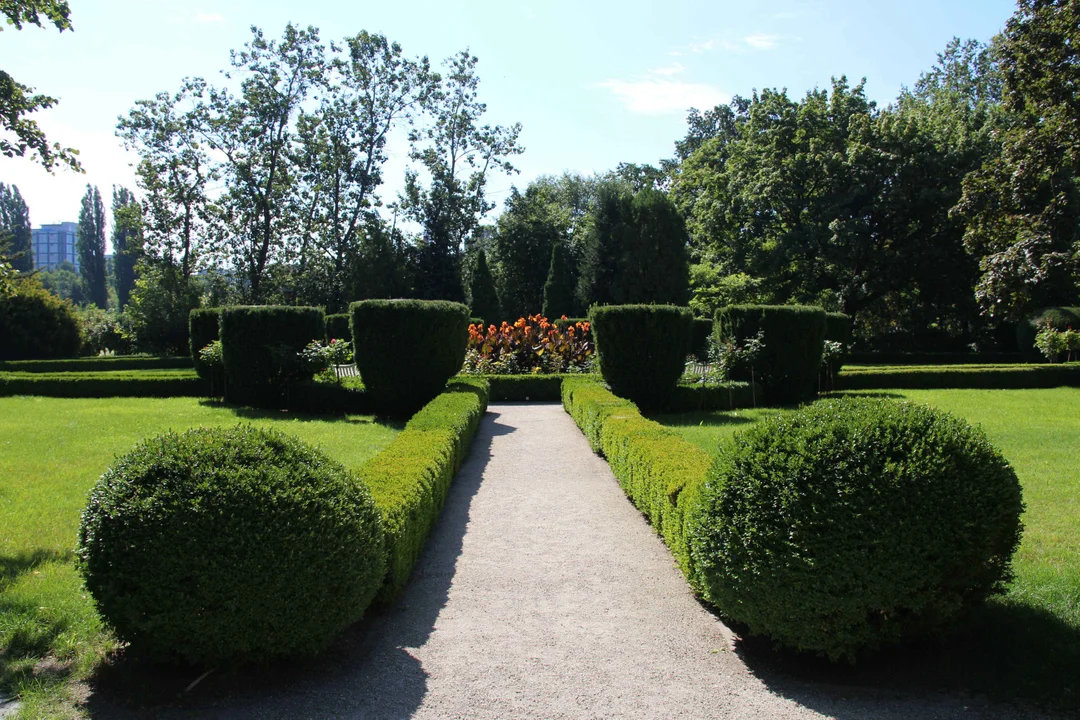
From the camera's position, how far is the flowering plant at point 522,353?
17.7 m

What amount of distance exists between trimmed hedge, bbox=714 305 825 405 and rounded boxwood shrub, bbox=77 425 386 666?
40.6 ft

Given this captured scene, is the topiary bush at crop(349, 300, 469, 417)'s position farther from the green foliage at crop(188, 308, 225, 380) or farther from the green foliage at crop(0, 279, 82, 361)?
the green foliage at crop(0, 279, 82, 361)

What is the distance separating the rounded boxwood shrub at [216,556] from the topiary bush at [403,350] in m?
9.30

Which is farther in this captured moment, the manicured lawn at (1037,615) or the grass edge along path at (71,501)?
the grass edge along path at (71,501)

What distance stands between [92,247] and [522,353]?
286ft

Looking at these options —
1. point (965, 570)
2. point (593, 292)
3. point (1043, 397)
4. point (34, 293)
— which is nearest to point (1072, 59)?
point (1043, 397)

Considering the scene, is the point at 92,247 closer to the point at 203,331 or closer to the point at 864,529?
the point at 203,331

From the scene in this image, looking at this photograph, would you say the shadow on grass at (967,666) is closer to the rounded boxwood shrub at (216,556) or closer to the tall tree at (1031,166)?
the rounded boxwood shrub at (216,556)

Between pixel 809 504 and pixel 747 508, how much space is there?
0.32 metres

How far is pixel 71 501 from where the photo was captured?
697cm

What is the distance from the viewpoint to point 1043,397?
1527 centimetres

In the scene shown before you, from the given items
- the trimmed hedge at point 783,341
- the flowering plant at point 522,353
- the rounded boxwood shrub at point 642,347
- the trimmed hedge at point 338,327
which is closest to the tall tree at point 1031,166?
the trimmed hedge at point 783,341

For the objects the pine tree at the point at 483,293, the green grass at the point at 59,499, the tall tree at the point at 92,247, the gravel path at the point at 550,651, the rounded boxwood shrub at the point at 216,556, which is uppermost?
the tall tree at the point at 92,247

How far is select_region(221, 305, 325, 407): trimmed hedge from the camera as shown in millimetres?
14430
